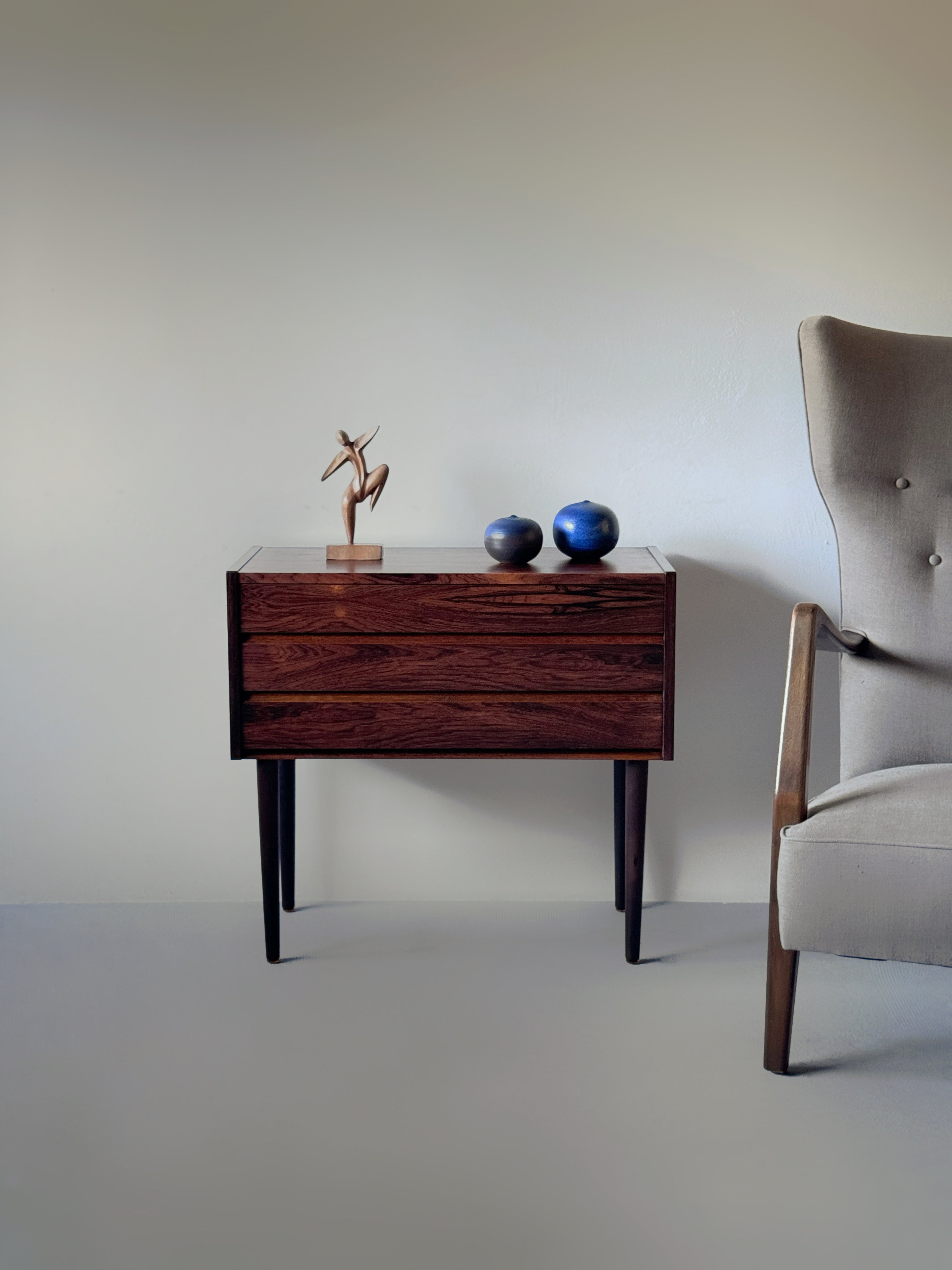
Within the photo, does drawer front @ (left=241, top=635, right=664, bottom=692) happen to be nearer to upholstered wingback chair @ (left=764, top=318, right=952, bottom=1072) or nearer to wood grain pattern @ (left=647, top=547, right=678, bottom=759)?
wood grain pattern @ (left=647, top=547, right=678, bottom=759)

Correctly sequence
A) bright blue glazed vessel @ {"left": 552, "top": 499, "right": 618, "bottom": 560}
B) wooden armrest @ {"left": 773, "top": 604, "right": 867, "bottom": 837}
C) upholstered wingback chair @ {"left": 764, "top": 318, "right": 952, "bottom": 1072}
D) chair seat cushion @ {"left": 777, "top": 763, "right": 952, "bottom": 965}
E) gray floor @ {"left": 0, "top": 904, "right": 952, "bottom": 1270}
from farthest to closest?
bright blue glazed vessel @ {"left": 552, "top": 499, "right": 618, "bottom": 560} → upholstered wingback chair @ {"left": 764, "top": 318, "right": 952, "bottom": 1072} → wooden armrest @ {"left": 773, "top": 604, "right": 867, "bottom": 837} → chair seat cushion @ {"left": 777, "top": 763, "right": 952, "bottom": 965} → gray floor @ {"left": 0, "top": 904, "right": 952, "bottom": 1270}

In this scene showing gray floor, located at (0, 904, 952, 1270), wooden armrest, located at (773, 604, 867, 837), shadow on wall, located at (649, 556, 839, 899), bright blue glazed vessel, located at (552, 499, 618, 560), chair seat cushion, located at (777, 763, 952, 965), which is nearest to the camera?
gray floor, located at (0, 904, 952, 1270)

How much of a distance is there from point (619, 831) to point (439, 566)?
65 centimetres

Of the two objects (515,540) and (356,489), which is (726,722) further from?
(356,489)

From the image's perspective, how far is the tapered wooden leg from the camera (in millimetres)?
1442

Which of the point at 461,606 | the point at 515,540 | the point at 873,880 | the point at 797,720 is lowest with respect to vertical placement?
the point at 873,880

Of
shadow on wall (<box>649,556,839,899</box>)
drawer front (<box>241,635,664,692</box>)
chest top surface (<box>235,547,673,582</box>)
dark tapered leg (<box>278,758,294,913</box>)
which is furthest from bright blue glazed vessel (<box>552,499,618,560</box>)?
dark tapered leg (<box>278,758,294,913</box>)

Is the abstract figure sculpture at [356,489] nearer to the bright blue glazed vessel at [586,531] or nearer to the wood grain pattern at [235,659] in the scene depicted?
the wood grain pattern at [235,659]

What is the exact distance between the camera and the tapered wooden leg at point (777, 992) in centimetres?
144

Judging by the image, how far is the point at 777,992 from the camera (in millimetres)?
1454

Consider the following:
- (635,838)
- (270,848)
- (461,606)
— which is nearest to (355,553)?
(461,606)

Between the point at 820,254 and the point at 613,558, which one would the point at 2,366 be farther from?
the point at 820,254

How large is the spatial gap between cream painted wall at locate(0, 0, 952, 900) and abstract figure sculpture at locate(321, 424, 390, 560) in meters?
0.15

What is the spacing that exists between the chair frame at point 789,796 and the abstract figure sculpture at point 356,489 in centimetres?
77
